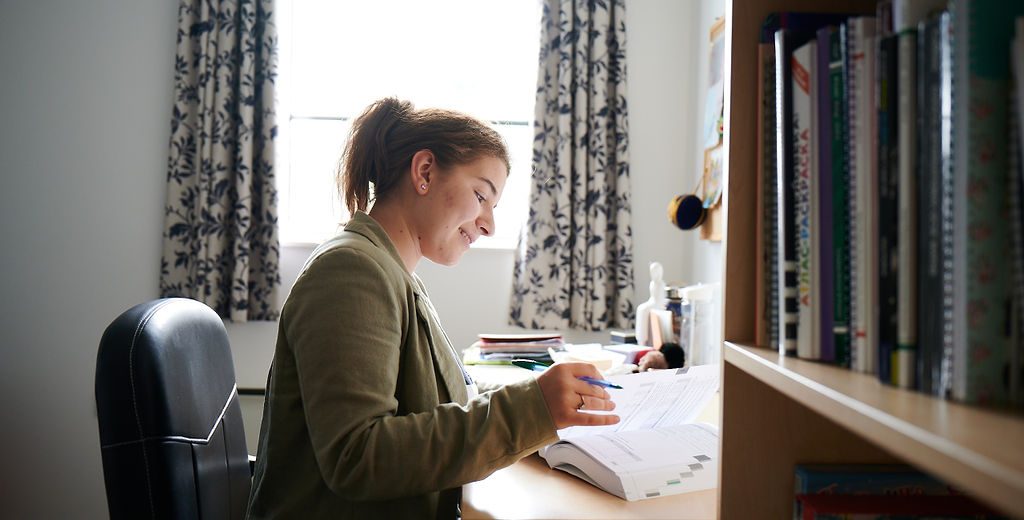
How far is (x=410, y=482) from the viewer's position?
87cm

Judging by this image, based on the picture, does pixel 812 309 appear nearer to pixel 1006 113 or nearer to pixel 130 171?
pixel 1006 113

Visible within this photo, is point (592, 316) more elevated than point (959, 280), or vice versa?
point (959, 280)

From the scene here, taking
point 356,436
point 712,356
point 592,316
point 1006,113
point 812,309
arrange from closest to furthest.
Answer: point 1006,113 < point 812,309 < point 356,436 < point 712,356 < point 592,316

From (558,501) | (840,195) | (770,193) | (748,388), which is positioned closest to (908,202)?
(840,195)

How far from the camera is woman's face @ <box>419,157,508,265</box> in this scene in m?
1.14

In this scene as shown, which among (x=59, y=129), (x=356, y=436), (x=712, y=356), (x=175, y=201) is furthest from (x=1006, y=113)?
(x=59, y=129)

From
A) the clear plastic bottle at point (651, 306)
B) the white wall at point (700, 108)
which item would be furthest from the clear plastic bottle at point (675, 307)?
the white wall at point (700, 108)

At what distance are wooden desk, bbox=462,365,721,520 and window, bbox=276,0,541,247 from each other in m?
1.83

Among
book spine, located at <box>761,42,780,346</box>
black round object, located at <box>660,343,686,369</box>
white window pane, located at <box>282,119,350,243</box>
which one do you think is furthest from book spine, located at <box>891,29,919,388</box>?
white window pane, located at <box>282,119,350,243</box>

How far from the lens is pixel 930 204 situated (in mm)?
414

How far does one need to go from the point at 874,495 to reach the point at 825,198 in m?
0.34

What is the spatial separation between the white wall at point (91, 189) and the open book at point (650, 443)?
1609 millimetres

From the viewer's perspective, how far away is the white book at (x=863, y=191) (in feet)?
1.59

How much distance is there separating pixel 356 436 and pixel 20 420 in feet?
8.70
